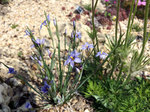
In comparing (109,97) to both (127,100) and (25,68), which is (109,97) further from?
(25,68)

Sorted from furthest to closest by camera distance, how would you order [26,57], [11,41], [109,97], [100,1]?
1. [100,1]
2. [11,41]
3. [26,57]
4. [109,97]

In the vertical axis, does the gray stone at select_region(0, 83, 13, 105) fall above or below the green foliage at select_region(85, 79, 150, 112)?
above

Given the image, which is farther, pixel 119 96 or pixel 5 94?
pixel 119 96

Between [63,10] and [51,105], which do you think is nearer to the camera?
[51,105]

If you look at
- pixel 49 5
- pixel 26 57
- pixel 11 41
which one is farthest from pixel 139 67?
pixel 49 5

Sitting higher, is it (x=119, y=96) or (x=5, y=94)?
(x=5, y=94)

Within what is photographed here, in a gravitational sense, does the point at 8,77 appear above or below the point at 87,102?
above

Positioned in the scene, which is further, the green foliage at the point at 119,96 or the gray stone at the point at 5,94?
the green foliage at the point at 119,96

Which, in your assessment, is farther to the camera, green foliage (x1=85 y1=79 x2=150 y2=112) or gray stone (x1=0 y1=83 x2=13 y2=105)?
green foliage (x1=85 y1=79 x2=150 y2=112)

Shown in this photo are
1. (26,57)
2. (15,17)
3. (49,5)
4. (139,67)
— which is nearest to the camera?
(139,67)

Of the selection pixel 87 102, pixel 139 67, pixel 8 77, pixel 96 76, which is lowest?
pixel 87 102

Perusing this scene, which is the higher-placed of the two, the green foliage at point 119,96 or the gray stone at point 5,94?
the gray stone at point 5,94
